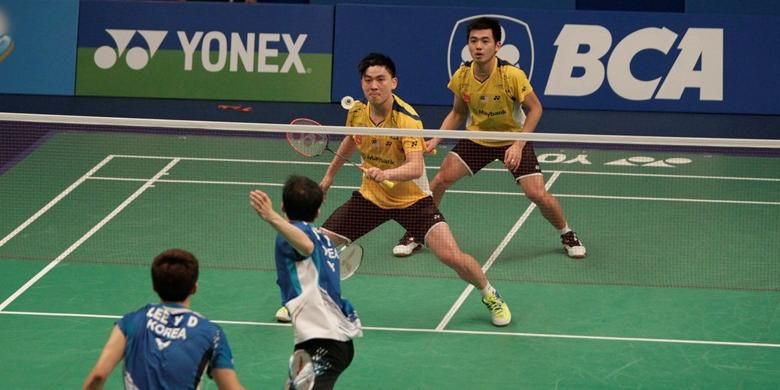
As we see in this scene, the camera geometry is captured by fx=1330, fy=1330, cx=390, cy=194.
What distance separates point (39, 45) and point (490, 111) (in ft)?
22.0

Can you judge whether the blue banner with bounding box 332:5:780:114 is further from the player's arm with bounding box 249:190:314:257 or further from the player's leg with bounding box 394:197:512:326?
the player's arm with bounding box 249:190:314:257

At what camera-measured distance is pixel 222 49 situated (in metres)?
14.8

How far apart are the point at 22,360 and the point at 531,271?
3.94 metres

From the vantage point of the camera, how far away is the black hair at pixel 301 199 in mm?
6125

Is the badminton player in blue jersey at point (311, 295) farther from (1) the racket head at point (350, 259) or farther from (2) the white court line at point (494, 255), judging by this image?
(2) the white court line at point (494, 255)

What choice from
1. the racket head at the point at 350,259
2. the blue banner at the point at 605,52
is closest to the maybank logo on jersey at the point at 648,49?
the blue banner at the point at 605,52

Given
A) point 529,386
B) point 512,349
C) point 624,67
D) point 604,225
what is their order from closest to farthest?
point 529,386, point 512,349, point 604,225, point 624,67

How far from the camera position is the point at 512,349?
8672 mm

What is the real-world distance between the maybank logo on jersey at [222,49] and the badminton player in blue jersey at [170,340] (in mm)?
9691

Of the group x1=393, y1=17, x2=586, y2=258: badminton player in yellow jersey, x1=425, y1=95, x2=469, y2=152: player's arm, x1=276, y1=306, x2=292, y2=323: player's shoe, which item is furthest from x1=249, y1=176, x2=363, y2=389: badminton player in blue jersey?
x1=425, y1=95, x2=469, y2=152: player's arm

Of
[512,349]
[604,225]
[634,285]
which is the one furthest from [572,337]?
[604,225]

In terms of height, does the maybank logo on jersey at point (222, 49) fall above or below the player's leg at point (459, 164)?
above

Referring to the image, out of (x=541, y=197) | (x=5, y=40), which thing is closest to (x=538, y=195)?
(x=541, y=197)

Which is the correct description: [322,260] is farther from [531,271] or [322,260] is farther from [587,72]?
[587,72]
